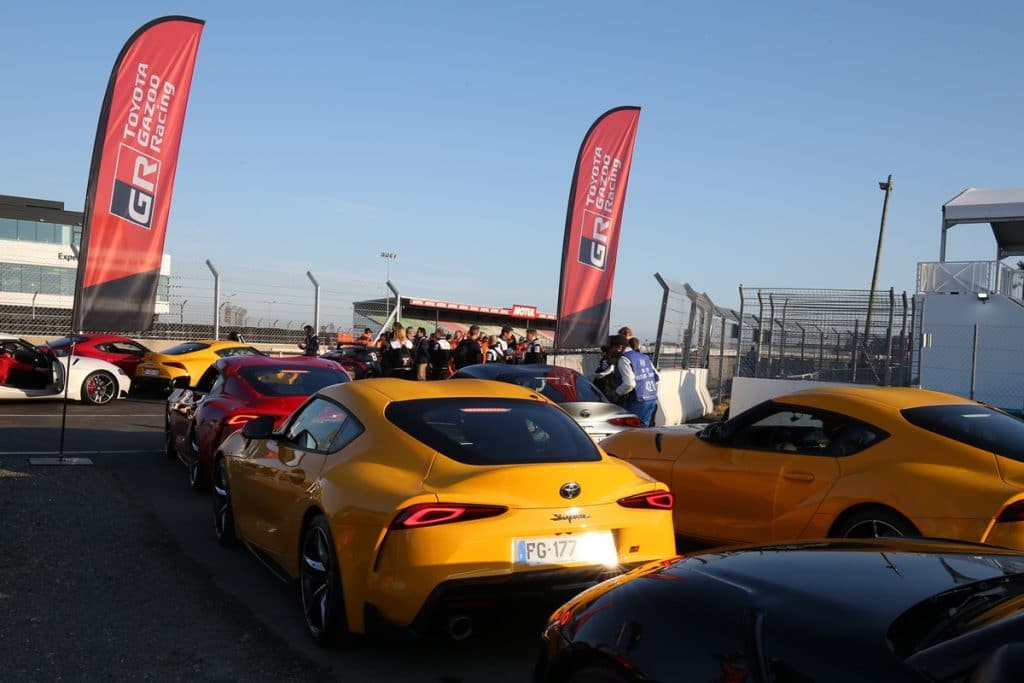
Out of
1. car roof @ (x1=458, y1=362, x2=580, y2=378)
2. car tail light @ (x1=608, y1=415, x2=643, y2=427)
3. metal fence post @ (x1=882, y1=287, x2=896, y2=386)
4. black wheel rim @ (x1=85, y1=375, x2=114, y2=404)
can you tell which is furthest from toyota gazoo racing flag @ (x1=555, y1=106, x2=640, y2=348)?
black wheel rim @ (x1=85, y1=375, x2=114, y2=404)

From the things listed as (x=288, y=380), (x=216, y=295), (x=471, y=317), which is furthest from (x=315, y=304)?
(x=471, y=317)

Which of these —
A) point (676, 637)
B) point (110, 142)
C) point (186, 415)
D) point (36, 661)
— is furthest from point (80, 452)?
point (676, 637)

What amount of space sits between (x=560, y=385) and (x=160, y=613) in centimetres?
571

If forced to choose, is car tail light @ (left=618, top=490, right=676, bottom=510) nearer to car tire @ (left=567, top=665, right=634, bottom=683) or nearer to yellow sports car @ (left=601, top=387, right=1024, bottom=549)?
yellow sports car @ (left=601, top=387, right=1024, bottom=549)

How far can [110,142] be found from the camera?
11.9 meters

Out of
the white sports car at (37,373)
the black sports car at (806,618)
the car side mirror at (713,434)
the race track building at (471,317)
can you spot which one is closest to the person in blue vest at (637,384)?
the car side mirror at (713,434)

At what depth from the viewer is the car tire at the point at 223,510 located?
6.86 meters

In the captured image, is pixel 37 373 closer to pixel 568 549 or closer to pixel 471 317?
pixel 568 549

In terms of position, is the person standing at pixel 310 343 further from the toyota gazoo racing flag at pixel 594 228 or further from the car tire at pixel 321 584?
the car tire at pixel 321 584

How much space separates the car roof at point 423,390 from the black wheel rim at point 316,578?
2.83 ft

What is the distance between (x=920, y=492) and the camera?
18.1ft

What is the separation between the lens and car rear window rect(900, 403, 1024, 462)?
565cm

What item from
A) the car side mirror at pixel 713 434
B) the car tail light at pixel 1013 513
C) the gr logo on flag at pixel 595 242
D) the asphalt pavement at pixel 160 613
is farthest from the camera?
the gr logo on flag at pixel 595 242

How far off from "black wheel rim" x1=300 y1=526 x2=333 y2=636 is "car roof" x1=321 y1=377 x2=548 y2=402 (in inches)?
34.0
